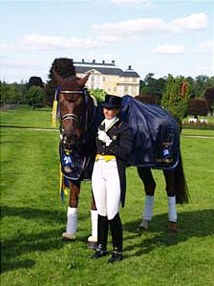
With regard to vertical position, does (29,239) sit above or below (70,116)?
below

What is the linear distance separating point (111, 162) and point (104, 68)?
4930 inches

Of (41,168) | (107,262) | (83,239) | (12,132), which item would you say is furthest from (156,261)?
(12,132)

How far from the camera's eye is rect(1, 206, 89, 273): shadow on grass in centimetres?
604

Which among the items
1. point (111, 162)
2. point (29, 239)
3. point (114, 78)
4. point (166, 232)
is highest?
point (114, 78)

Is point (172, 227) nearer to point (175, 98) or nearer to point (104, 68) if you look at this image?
point (175, 98)

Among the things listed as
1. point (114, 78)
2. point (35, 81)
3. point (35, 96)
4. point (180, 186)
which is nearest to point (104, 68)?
point (114, 78)

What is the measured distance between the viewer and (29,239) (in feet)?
23.3

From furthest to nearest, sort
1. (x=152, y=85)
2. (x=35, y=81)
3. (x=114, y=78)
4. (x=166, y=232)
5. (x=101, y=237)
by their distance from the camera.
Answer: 1. (x=114, y=78)
2. (x=152, y=85)
3. (x=35, y=81)
4. (x=166, y=232)
5. (x=101, y=237)

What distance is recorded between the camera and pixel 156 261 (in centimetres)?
648

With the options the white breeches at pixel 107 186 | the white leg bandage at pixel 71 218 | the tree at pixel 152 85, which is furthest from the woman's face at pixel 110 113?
the tree at pixel 152 85

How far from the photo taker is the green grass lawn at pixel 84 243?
5.76 meters

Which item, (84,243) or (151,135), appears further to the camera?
(151,135)

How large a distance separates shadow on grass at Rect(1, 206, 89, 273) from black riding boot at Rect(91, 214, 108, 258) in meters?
0.57

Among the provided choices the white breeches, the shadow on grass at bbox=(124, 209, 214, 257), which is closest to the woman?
the white breeches
